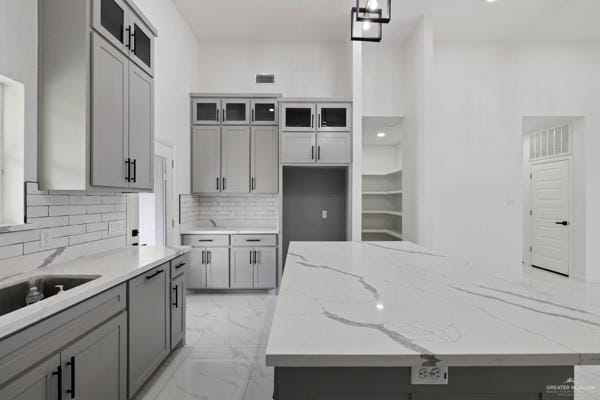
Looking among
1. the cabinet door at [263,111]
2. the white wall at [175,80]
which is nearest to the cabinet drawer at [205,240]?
the white wall at [175,80]

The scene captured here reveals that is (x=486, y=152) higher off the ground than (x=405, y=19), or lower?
lower

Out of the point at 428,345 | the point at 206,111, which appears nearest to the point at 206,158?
the point at 206,111

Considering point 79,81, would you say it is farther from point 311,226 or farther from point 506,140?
point 506,140

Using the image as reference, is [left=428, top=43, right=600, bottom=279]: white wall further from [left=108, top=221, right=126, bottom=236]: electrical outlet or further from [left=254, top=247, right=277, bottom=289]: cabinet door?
[left=108, top=221, right=126, bottom=236]: electrical outlet

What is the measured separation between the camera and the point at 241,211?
4883 mm

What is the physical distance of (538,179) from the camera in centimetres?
600

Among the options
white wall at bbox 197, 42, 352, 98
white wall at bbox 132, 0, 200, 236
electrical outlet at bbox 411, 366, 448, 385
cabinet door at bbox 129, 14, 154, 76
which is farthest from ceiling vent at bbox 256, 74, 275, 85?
electrical outlet at bbox 411, 366, 448, 385

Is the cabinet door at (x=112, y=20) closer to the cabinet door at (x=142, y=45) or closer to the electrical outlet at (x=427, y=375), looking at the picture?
the cabinet door at (x=142, y=45)

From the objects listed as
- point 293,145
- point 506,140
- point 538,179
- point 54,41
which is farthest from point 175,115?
point 538,179

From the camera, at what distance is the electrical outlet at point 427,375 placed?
865 millimetres

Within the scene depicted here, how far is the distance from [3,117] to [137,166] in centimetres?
80

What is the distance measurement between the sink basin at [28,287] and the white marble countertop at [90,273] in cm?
3

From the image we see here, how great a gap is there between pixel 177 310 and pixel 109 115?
61.7 inches

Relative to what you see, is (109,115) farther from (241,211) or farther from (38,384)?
(241,211)
